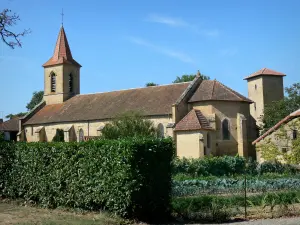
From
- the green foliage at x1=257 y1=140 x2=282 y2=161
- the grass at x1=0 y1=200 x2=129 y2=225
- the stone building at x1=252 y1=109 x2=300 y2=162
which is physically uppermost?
the stone building at x1=252 y1=109 x2=300 y2=162

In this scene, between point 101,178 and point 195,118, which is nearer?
point 101,178

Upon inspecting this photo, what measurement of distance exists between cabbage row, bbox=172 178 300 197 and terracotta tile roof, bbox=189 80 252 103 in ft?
60.1

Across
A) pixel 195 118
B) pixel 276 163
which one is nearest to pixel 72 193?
pixel 276 163

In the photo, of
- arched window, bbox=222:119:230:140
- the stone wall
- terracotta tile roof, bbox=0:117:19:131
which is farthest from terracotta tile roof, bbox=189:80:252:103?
terracotta tile roof, bbox=0:117:19:131

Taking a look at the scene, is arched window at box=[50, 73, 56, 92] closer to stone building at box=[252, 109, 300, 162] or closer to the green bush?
stone building at box=[252, 109, 300, 162]

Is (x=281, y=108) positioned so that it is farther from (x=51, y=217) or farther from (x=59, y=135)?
(x=51, y=217)

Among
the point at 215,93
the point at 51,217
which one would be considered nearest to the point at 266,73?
the point at 215,93

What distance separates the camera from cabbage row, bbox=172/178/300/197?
20734 millimetres

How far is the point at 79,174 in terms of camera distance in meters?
15.0

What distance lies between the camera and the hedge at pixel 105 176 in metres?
13.6

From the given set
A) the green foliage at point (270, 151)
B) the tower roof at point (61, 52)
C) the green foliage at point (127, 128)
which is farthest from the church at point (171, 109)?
the green foliage at point (270, 151)

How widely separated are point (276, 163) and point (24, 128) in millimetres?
35373

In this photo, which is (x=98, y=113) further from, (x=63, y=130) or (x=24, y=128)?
(x=24, y=128)

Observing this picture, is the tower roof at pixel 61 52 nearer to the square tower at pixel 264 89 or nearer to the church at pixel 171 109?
the church at pixel 171 109
